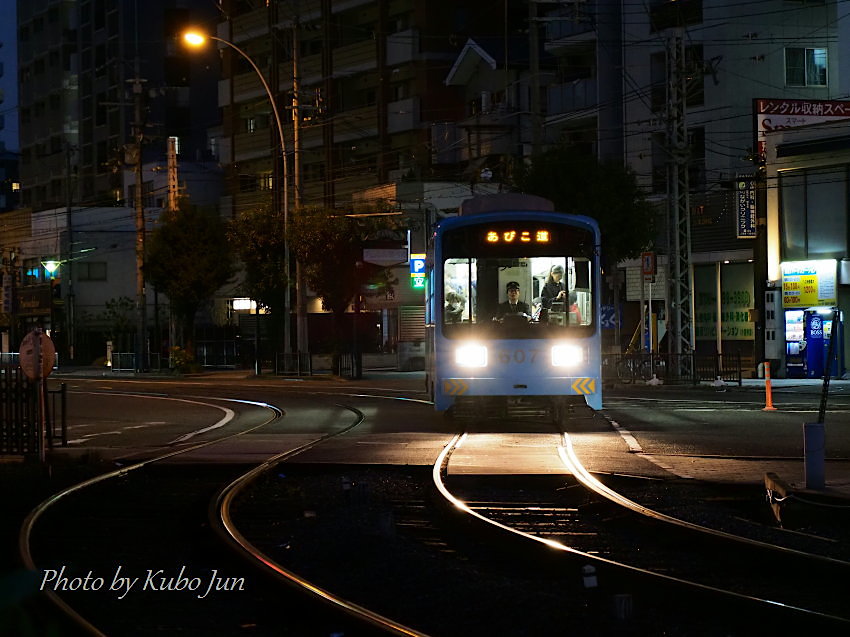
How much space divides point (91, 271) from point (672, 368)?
158 ft

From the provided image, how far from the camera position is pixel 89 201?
9275 centimetres

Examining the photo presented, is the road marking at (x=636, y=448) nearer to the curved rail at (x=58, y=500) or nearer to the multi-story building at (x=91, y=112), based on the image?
the curved rail at (x=58, y=500)

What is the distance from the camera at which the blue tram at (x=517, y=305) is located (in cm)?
2061

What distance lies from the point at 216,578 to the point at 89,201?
287 feet

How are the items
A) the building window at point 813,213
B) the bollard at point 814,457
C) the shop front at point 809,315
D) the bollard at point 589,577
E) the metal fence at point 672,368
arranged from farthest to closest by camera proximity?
the building window at point 813,213
the shop front at point 809,315
the metal fence at point 672,368
the bollard at point 814,457
the bollard at point 589,577

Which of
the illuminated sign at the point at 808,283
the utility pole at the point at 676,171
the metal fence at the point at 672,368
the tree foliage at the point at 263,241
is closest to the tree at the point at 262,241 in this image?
the tree foliage at the point at 263,241

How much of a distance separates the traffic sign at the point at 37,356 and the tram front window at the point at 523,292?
676 cm

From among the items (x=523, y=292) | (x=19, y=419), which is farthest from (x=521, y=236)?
(x=19, y=419)

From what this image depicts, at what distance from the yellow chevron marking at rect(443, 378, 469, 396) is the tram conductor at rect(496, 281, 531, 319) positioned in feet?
4.14

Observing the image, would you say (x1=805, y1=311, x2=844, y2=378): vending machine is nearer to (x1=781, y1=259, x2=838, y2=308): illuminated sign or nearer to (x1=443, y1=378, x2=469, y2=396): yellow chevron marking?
(x1=781, y1=259, x2=838, y2=308): illuminated sign

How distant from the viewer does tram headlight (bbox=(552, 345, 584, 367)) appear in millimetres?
20781

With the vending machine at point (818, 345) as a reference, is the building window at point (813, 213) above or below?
above

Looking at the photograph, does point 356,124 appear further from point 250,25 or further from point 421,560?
point 421,560

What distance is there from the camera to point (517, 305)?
2077 centimetres
